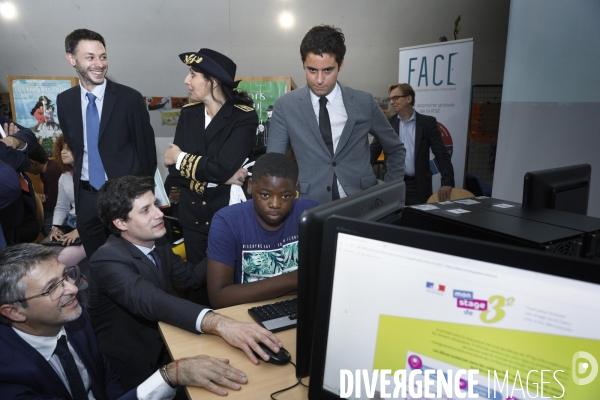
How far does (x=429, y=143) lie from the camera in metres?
4.05

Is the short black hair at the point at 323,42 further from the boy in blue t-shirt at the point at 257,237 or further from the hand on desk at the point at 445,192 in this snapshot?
the hand on desk at the point at 445,192

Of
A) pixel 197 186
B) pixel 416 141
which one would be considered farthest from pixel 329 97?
pixel 416 141

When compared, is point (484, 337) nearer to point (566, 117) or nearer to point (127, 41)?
point (566, 117)

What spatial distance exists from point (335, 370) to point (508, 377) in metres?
0.31

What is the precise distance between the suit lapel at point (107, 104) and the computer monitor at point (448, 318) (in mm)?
2082

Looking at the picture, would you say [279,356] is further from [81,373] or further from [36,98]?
[36,98]

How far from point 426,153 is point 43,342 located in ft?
11.4

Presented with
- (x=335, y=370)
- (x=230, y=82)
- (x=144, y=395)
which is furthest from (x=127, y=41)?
(x=335, y=370)

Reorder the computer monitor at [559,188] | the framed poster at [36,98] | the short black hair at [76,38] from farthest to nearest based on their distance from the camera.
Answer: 1. the framed poster at [36,98]
2. the short black hair at [76,38]
3. the computer monitor at [559,188]

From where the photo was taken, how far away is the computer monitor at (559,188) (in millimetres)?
1351

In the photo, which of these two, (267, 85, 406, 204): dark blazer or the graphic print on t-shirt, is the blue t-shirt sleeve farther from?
(267, 85, 406, 204): dark blazer

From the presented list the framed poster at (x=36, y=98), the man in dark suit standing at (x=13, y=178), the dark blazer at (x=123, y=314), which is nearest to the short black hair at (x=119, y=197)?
the dark blazer at (x=123, y=314)

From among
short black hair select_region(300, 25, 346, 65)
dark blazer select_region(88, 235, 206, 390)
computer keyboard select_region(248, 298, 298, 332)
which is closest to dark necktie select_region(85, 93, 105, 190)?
dark blazer select_region(88, 235, 206, 390)

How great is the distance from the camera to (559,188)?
1.40 metres
